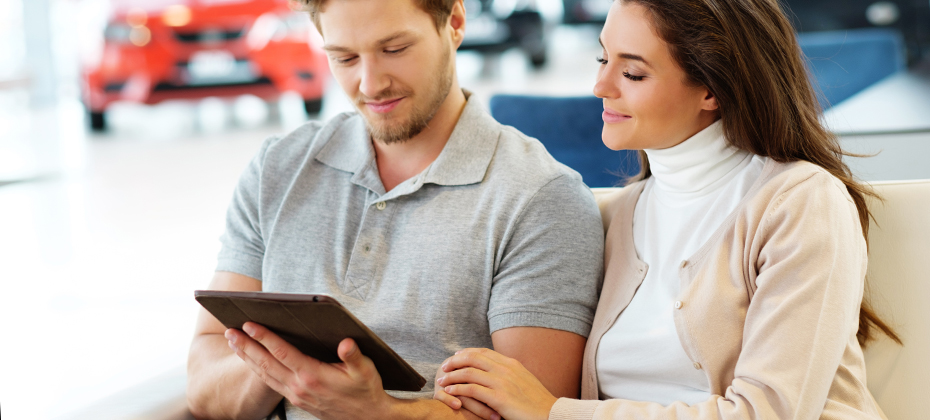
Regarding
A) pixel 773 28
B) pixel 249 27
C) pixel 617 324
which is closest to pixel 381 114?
pixel 617 324

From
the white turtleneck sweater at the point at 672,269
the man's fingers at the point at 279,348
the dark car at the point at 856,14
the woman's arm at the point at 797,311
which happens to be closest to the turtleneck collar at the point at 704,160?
the white turtleneck sweater at the point at 672,269

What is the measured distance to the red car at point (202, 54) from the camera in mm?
5953

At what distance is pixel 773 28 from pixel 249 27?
5514 mm

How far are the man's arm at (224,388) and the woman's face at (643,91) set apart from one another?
723 mm

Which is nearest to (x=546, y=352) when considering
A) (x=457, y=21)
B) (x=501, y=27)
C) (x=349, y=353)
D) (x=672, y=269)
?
(x=672, y=269)

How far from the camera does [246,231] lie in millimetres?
1560

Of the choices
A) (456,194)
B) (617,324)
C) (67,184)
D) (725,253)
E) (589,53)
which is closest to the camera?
(725,253)

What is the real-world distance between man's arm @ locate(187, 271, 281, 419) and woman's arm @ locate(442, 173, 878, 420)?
0.61m

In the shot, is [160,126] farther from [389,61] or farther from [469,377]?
[469,377]

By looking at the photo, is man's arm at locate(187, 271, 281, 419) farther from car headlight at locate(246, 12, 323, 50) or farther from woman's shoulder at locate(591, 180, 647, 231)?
car headlight at locate(246, 12, 323, 50)

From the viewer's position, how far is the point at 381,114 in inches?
60.2

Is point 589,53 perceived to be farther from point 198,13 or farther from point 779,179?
point 779,179

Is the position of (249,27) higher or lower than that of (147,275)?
higher

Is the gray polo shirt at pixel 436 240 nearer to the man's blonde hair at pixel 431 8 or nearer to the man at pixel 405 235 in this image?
the man at pixel 405 235
